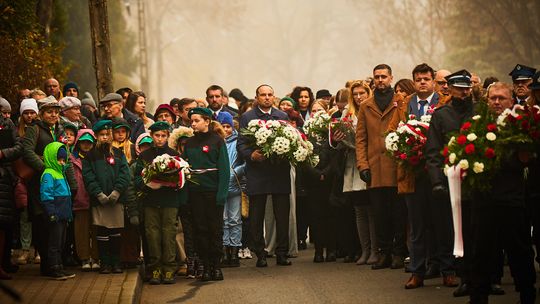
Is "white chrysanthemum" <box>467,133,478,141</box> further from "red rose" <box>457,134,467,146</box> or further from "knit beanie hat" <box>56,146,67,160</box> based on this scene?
"knit beanie hat" <box>56,146,67,160</box>

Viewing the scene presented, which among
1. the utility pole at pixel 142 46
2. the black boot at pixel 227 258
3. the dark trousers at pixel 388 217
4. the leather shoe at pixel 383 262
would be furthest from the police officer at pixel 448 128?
the utility pole at pixel 142 46

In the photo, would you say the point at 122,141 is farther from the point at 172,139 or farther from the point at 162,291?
the point at 162,291

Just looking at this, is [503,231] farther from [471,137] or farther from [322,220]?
[322,220]

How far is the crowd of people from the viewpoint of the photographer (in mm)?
14180

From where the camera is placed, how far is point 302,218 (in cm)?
2070

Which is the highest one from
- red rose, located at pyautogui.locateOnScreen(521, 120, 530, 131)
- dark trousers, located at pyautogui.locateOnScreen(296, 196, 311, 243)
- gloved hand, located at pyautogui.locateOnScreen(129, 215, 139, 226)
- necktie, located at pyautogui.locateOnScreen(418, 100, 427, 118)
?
necktie, located at pyautogui.locateOnScreen(418, 100, 427, 118)

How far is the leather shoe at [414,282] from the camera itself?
14.1m

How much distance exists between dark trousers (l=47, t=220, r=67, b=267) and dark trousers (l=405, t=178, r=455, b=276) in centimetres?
442

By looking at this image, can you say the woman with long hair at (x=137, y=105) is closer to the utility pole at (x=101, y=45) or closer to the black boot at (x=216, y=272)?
the utility pole at (x=101, y=45)

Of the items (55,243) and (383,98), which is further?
(383,98)

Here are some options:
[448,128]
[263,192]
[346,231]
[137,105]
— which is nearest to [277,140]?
[263,192]

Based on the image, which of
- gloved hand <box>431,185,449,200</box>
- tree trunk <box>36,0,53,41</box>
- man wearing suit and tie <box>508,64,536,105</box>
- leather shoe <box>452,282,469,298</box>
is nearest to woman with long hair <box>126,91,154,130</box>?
man wearing suit and tie <box>508,64,536,105</box>

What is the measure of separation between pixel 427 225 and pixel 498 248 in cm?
262

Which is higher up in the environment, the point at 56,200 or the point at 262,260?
the point at 56,200
